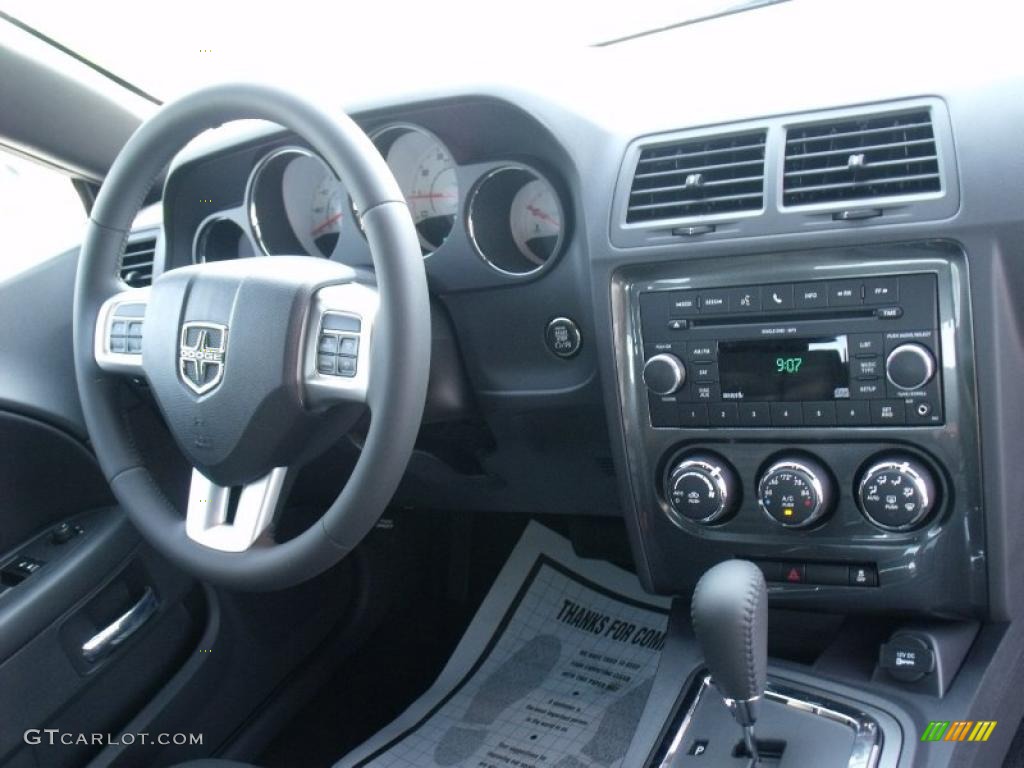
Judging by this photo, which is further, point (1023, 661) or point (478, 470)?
point (478, 470)

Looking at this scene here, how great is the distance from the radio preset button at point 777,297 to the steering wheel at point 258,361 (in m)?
0.33

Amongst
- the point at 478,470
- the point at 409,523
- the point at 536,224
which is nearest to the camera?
the point at 536,224

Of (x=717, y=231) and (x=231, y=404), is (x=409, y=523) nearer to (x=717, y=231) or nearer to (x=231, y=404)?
(x=231, y=404)

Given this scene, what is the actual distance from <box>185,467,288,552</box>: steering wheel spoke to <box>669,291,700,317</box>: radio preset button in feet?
1.39

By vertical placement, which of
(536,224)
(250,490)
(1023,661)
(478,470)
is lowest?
(1023,661)

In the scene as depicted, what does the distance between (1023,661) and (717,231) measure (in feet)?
1.89

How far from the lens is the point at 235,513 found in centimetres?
110

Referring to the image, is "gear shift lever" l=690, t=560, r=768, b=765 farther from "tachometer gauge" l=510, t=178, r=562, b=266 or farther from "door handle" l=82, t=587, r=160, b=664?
"door handle" l=82, t=587, r=160, b=664

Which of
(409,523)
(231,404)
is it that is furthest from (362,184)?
A: (409,523)

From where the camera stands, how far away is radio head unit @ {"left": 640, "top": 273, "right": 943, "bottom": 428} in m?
0.96

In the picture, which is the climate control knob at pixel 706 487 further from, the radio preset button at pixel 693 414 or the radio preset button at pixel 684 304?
the radio preset button at pixel 684 304

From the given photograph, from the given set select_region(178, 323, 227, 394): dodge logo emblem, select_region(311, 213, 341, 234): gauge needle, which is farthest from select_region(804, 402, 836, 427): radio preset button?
select_region(311, 213, 341, 234): gauge needle

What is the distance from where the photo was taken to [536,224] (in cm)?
127

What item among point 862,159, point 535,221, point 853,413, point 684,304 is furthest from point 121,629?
point 862,159
